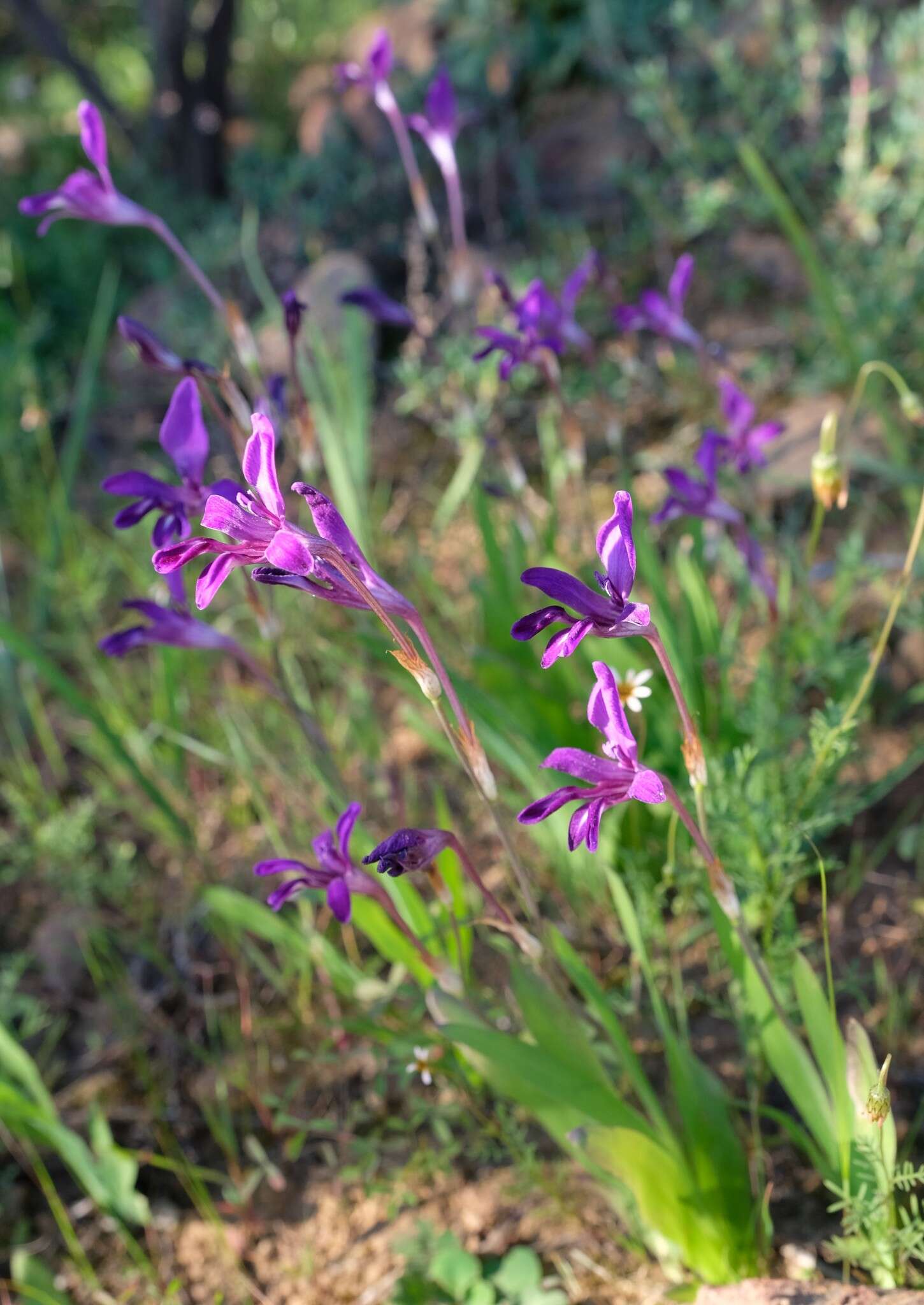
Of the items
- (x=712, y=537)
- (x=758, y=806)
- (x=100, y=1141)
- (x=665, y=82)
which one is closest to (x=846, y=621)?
(x=712, y=537)

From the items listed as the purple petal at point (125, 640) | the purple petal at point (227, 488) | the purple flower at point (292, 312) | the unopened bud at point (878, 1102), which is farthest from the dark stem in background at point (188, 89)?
the unopened bud at point (878, 1102)

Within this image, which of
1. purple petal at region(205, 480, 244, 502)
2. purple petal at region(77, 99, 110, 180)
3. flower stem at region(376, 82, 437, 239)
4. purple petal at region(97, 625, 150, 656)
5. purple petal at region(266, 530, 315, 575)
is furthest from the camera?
flower stem at region(376, 82, 437, 239)

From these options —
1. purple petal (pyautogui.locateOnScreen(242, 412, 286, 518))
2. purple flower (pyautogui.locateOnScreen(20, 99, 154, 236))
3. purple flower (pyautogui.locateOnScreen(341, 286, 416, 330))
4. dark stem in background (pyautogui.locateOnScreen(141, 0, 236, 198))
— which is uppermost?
dark stem in background (pyautogui.locateOnScreen(141, 0, 236, 198))

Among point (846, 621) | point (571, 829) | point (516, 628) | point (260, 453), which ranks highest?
point (260, 453)

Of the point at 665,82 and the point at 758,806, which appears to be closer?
the point at 758,806

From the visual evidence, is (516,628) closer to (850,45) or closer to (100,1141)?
(100,1141)

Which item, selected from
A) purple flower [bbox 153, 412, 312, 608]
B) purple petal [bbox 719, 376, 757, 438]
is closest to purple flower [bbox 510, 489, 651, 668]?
purple flower [bbox 153, 412, 312, 608]

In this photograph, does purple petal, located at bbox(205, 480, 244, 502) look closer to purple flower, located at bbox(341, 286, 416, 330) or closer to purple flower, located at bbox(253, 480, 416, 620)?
purple flower, located at bbox(253, 480, 416, 620)

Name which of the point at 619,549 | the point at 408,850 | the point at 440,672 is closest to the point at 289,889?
the point at 408,850
